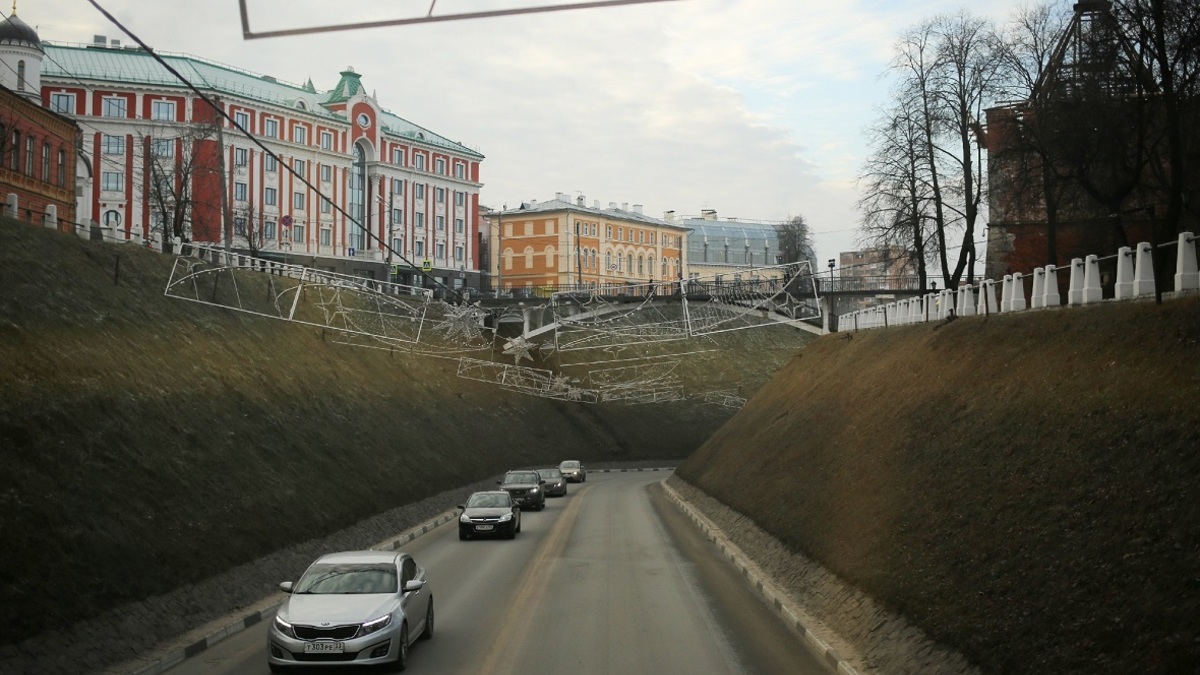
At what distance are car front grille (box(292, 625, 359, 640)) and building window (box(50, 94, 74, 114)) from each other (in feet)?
236

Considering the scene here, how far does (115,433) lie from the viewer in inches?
842

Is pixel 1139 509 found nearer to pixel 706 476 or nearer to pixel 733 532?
pixel 733 532

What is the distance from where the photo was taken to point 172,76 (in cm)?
7975

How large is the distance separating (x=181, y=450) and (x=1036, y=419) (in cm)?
1709

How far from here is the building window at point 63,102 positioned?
75000 mm

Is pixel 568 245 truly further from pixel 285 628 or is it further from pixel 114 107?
pixel 285 628

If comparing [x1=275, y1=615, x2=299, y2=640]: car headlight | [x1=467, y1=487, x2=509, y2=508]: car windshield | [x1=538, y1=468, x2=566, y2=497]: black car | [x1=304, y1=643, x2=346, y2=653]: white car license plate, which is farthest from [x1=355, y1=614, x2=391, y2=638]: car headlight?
[x1=538, y1=468, x2=566, y2=497]: black car

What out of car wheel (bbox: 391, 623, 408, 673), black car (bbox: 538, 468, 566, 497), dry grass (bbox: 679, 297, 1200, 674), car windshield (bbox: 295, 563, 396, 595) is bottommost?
black car (bbox: 538, 468, 566, 497)

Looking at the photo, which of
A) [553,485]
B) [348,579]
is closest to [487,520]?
[348,579]

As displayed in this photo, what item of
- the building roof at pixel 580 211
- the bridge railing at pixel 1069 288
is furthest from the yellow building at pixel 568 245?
the bridge railing at pixel 1069 288

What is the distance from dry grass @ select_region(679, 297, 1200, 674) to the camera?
34.1 ft

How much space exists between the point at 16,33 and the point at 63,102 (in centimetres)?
2142

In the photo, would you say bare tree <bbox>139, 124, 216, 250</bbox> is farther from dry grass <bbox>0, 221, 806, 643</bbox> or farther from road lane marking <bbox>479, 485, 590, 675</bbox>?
road lane marking <bbox>479, 485, 590, 675</bbox>

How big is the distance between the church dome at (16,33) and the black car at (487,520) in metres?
39.7
